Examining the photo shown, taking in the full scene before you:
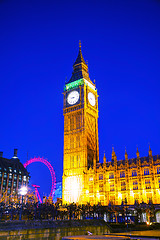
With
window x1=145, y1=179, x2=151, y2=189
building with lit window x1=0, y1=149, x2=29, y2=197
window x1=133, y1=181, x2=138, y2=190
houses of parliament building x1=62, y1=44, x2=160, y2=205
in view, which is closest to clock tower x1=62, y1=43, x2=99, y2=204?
houses of parliament building x1=62, y1=44, x2=160, y2=205

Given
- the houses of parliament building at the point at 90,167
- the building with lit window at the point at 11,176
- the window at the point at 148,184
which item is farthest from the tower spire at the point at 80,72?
the building with lit window at the point at 11,176

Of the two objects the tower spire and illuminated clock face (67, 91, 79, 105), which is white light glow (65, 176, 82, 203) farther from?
the tower spire

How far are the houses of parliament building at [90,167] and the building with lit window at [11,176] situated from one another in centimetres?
4714

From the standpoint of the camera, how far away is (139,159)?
89.1 metres

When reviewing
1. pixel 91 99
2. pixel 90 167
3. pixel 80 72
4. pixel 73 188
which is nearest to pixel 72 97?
pixel 91 99

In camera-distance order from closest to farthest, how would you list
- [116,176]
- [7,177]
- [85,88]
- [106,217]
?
1. [106,217]
2. [116,176]
3. [85,88]
4. [7,177]

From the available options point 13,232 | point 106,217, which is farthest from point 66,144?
point 13,232

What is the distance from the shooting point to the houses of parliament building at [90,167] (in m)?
85.7

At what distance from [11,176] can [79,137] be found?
6018 centimetres

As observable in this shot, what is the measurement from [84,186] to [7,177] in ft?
205

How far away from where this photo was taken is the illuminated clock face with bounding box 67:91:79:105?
116 metres

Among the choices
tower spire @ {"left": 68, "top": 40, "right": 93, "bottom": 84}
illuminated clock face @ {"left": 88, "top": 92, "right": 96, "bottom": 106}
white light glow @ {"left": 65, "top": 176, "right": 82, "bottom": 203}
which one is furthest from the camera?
tower spire @ {"left": 68, "top": 40, "right": 93, "bottom": 84}

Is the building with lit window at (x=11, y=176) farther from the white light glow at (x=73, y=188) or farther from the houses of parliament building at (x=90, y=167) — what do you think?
the houses of parliament building at (x=90, y=167)

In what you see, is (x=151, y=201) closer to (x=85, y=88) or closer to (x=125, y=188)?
(x=125, y=188)
